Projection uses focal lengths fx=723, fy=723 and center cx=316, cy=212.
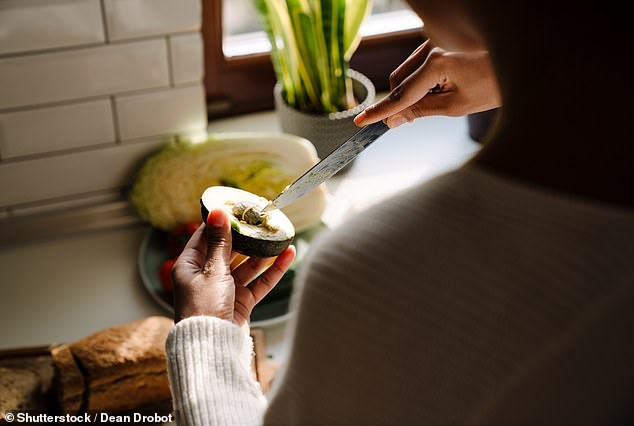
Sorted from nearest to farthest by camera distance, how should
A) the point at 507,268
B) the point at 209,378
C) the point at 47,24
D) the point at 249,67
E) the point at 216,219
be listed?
the point at 507,268, the point at 209,378, the point at 216,219, the point at 47,24, the point at 249,67

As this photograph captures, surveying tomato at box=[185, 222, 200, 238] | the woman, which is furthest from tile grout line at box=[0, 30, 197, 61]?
the woman

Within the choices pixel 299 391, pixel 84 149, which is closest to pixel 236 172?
pixel 84 149

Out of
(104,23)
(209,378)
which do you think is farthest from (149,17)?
(209,378)

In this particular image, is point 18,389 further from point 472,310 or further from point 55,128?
point 472,310

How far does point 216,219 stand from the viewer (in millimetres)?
634

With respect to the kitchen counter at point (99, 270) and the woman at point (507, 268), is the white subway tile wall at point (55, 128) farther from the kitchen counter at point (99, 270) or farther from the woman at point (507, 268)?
the woman at point (507, 268)

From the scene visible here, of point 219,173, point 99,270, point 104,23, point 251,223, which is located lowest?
point 99,270

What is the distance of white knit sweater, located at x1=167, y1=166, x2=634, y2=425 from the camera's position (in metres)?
0.32

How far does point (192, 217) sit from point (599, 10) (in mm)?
795

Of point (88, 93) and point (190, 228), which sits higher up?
point (88, 93)

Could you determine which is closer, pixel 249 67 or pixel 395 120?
pixel 395 120

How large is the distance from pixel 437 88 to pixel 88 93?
49 centimetres

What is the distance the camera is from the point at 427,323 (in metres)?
0.34

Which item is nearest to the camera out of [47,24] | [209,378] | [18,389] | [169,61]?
[209,378]
